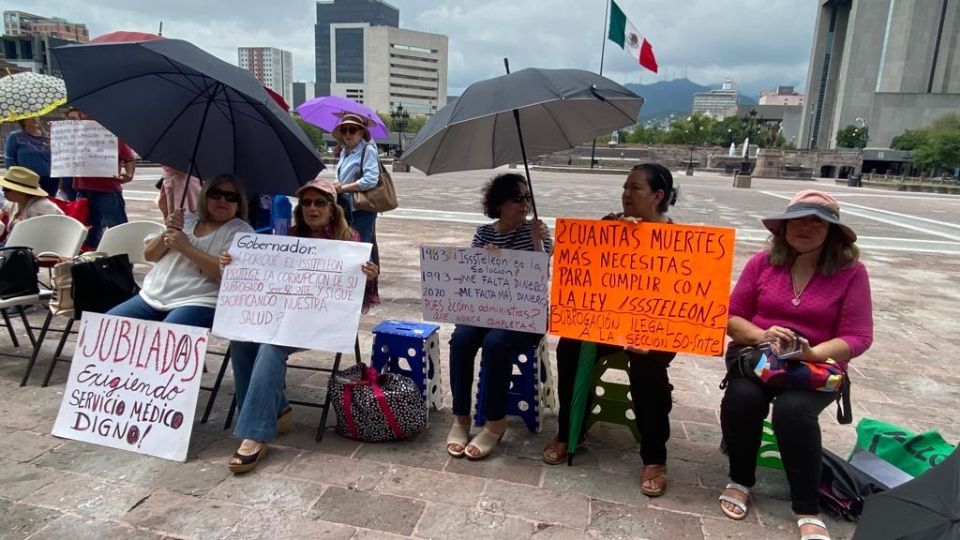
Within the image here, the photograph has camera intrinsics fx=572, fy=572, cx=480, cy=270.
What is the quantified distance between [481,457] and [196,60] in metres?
2.27

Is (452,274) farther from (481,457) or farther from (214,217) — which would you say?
(214,217)

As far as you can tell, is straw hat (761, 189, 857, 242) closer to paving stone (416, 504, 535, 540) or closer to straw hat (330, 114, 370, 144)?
paving stone (416, 504, 535, 540)

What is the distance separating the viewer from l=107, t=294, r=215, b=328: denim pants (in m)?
3.03

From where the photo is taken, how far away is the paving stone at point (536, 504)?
2.44 m

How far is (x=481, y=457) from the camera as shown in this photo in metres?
2.90

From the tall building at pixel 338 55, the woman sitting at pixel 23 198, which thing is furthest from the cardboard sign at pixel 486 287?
the tall building at pixel 338 55

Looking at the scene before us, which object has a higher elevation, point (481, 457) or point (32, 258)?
point (32, 258)

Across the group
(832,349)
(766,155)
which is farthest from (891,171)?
(832,349)

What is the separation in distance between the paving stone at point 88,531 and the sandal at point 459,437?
1.33 m

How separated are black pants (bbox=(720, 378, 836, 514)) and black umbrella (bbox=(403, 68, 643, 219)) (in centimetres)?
146

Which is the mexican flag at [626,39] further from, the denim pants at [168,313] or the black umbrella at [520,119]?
the denim pants at [168,313]

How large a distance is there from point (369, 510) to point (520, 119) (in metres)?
2.25

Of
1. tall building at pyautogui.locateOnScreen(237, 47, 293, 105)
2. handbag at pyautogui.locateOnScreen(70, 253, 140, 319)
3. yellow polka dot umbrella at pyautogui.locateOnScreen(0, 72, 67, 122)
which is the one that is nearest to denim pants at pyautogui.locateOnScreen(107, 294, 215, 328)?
handbag at pyautogui.locateOnScreen(70, 253, 140, 319)

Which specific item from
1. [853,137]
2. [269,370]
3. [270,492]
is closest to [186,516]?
[270,492]
